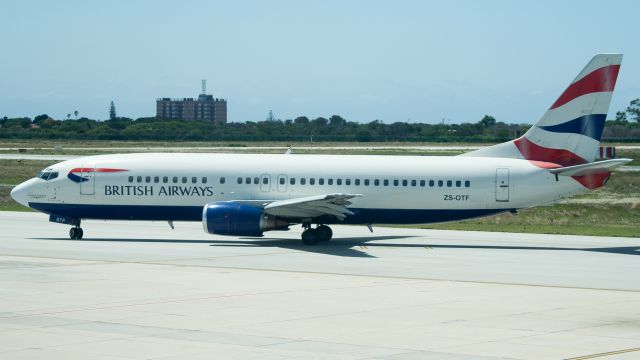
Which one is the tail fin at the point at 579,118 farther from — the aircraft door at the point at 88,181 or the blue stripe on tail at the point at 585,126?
the aircraft door at the point at 88,181

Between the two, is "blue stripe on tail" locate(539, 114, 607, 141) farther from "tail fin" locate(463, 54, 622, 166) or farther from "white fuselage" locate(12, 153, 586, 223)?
"white fuselage" locate(12, 153, 586, 223)

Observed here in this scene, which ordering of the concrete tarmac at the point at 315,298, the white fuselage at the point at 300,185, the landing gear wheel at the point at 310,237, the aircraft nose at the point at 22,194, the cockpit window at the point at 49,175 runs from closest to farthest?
1. the concrete tarmac at the point at 315,298
2. the landing gear wheel at the point at 310,237
3. the white fuselage at the point at 300,185
4. the cockpit window at the point at 49,175
5. the aircraft nose at the point at 22,194

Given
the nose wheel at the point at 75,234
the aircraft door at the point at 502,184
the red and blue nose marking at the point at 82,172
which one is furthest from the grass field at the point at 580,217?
the nose wheel at the point at 75,234

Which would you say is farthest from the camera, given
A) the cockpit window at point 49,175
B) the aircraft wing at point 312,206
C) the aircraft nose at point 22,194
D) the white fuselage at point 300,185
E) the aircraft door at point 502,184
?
the aircraft nose at point 22,194

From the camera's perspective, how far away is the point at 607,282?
2961 centimetres

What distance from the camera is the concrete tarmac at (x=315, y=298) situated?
19.4m

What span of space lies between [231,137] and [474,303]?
483ft

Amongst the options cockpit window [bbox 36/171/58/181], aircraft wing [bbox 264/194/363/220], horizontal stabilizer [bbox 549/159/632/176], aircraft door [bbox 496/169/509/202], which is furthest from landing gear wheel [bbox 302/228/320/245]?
cockpit window [bbox 36/171/58/181]

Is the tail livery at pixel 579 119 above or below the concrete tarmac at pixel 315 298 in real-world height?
above

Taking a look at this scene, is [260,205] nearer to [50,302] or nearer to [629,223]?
[50,302]

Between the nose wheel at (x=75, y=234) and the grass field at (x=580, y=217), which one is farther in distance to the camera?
the grass field at (x=580, y=217)

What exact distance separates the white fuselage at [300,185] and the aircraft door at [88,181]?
0.13 feet

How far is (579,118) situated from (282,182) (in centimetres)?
1171

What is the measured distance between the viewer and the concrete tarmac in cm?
1936
